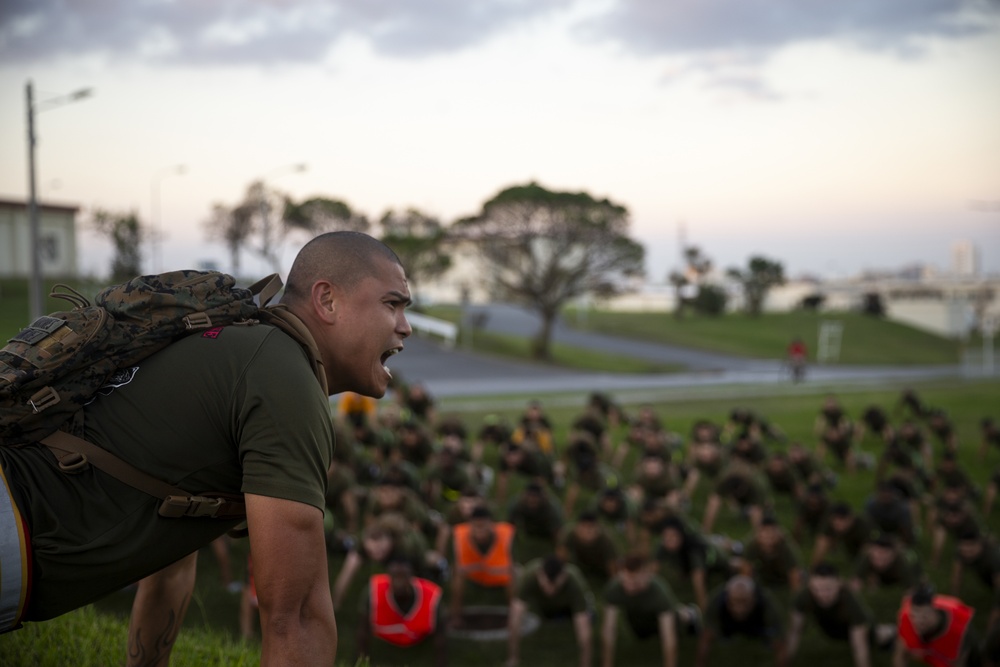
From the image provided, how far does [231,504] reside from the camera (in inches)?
80.2

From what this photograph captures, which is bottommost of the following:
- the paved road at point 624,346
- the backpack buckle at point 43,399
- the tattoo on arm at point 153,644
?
the paved road at point 624,346

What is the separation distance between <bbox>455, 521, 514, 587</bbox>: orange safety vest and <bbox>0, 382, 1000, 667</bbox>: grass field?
0.85 m

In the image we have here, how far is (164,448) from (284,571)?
39cm

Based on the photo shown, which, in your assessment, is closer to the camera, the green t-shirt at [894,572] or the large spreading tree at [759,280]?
the green t-shirt at [894,572]

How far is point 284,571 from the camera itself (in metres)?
1.82

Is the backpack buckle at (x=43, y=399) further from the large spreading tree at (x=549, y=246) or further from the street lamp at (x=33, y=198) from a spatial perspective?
the large spreading tree at (x=549, y=246)

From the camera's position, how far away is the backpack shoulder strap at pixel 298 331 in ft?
6.63

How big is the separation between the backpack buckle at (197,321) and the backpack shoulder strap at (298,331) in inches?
4.8

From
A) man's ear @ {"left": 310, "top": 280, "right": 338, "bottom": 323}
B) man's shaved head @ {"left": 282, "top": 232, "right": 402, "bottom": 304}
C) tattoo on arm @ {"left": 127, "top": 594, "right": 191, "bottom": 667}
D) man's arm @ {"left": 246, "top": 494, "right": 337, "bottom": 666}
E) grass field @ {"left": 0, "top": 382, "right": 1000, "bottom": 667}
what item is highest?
man's shaved head @ {"left": 282, "top": 232, "right": 402, "bottom": 304}

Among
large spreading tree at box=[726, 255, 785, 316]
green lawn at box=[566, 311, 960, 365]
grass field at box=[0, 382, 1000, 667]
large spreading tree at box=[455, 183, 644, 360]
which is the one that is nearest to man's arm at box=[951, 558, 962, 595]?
grass field at box=[0, 382, 1000, 667]

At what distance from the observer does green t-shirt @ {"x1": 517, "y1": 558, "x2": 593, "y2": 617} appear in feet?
29.8

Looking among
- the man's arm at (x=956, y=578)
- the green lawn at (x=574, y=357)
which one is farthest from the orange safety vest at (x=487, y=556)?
the green lawn at (x=574, y=357)


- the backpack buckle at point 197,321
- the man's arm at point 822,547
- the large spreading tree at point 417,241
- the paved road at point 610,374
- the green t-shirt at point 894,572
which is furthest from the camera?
the large spreading tree at point 417,241

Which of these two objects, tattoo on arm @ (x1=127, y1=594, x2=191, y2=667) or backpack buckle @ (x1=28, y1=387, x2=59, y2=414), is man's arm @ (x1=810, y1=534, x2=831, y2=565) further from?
backpack buckle @ (x1=28, y1=387, x2=59, y2=414)
